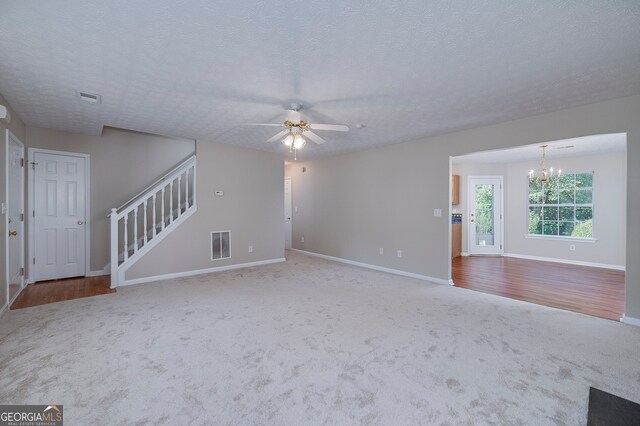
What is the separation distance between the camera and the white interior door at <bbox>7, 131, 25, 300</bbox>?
350cm

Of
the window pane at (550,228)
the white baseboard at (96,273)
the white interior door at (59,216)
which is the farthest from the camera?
the window pane at (550,228)

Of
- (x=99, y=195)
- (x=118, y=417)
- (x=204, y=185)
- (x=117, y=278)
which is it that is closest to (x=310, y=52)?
(x=118, y=417)

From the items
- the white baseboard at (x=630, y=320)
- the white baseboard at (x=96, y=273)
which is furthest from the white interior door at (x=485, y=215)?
the white baseboard at (x=96, y=273)

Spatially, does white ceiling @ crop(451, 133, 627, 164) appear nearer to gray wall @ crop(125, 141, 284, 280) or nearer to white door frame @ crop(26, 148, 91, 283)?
gray wall @ crop(125, 141, 284, 280)

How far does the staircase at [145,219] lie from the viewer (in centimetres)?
433

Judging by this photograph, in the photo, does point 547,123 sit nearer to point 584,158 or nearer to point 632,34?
point 632,34

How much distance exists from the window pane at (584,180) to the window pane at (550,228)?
0.97 m

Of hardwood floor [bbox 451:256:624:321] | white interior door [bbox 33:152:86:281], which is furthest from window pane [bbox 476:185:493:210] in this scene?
white interior door [bbox 33:152:86:281]

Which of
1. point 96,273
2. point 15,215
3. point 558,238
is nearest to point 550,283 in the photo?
point 558,238

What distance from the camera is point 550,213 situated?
6750 mm

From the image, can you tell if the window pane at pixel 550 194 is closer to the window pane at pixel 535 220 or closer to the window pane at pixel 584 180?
the window pane at pixel 535 220

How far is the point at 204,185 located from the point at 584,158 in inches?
311

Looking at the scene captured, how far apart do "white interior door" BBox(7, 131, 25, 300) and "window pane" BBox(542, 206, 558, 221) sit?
9.61 meters

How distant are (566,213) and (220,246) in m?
7.60
